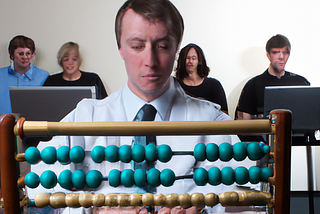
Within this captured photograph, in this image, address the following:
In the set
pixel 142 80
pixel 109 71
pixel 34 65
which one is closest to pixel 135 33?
pixel 142 80

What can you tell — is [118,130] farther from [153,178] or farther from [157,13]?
[157,13]

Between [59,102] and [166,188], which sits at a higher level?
[59,102]

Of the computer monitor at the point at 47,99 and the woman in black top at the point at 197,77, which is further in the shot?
the woman in black top at the point at 197,77

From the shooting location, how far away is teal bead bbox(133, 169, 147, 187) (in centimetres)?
64

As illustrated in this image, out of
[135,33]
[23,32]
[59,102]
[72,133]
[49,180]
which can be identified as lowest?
[49,180]

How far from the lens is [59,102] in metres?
1.48

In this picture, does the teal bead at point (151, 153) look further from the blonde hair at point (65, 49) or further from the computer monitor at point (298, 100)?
the blonde hair at point (65, 49)

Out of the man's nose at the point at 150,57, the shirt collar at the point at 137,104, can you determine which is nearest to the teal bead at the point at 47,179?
the shirt collar at the point at 137,104

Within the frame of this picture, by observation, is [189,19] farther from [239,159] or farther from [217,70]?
[239,159]

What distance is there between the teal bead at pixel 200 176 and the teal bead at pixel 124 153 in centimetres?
18

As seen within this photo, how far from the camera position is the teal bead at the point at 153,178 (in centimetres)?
64

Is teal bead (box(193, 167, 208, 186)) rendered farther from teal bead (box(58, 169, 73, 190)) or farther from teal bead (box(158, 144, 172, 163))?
teal bead (box(58, 169, 73, 190))

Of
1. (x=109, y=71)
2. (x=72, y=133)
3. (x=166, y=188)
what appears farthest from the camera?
(x=109, y=71)

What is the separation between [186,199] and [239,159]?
0.55 feet
